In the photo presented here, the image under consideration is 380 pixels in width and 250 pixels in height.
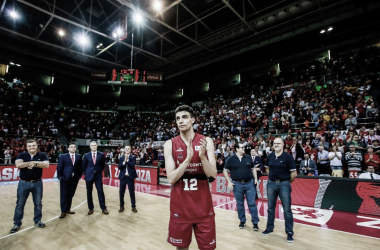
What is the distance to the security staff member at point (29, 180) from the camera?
461 centimetres

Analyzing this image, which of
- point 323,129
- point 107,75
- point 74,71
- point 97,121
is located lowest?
point 323,129

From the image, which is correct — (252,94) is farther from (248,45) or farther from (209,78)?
(209,78)

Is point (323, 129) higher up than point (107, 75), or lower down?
lower down

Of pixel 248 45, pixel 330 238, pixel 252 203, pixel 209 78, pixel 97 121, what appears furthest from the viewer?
pixel 209 78

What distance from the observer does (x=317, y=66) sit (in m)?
17.4

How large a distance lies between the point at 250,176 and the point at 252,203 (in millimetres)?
596

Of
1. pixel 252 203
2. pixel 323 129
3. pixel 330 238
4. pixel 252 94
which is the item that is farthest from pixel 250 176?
pixel 252 94

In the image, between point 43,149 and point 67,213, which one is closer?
point 67,213

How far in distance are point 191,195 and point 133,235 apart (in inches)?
116

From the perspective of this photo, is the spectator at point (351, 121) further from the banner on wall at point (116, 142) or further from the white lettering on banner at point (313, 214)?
the banner on wall at point (116, 142)

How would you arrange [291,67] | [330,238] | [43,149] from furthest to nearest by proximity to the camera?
[291,67] → [43,149] → [330,238]

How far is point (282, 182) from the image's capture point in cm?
423

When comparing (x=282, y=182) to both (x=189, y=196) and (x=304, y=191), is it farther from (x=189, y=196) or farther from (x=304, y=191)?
(x=304, y=191)

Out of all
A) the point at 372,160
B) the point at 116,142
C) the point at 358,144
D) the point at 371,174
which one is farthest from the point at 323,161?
the point at 116,142
